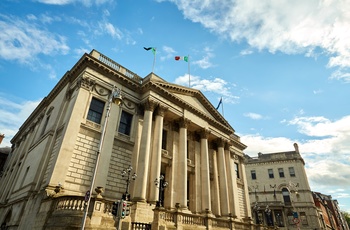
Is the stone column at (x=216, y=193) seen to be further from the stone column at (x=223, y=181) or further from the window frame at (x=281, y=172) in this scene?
the window frame at (x=281, y=172)

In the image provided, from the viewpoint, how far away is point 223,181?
27.2m

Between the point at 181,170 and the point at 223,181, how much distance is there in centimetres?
740

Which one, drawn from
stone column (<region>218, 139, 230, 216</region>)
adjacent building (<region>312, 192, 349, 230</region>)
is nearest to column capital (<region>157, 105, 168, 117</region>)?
stone column (<region>218, 139, 230, 216</region>)

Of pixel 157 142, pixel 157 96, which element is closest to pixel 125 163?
pixel 157 142

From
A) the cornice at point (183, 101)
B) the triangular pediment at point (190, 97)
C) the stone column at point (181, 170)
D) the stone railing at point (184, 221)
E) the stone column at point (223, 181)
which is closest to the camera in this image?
the stone railing at point (184, 221)

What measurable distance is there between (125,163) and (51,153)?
6.24m

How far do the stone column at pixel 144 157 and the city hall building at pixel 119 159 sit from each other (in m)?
0.09

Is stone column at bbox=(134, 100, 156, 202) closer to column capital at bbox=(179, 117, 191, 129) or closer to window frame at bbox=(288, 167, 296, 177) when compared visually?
column capital at bbox=(179, 117, 191, 129)

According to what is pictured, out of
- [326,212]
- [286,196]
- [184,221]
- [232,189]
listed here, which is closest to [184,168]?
[184,221]

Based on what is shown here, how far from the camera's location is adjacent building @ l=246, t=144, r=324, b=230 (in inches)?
1857

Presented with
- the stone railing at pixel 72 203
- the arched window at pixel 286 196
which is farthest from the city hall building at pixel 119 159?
the arched window at pixel 286 196

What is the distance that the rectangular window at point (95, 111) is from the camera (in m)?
20.3

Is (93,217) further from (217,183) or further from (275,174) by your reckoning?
(275,174)

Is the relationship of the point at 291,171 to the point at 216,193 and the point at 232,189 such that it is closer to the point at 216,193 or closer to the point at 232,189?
the point at 232,189
